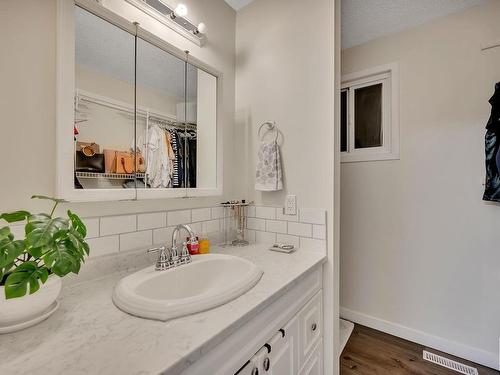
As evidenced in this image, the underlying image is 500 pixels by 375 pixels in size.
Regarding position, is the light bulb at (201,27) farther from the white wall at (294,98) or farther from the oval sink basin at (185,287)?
the oval sink basin at (185,287)

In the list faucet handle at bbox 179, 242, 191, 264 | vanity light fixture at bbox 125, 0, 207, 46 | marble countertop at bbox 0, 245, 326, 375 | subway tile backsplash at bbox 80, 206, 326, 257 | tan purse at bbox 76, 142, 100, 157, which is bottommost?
marble countertop at bbox 0, 245, 326, 375

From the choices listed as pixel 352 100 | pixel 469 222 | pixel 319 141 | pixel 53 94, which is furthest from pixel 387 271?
pixel 53 94

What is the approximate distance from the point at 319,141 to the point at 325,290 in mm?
825

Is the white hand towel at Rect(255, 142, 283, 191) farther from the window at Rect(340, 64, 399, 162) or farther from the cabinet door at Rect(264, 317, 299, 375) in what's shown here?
the window at Rect(340, 64, 399, 162)

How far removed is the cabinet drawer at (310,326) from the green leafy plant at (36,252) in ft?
2.99

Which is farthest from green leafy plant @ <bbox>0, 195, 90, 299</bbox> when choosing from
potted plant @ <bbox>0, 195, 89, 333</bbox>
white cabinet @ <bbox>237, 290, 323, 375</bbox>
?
white cabinet @ <bbox>237, 290, 323, 375</bbox>

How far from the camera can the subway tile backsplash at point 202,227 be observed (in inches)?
38.4

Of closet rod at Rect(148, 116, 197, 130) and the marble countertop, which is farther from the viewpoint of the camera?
closet rod at Rect(148, 116, 197, 130)

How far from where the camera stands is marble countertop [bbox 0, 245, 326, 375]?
49 centimetres

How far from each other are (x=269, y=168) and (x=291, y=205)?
259mm

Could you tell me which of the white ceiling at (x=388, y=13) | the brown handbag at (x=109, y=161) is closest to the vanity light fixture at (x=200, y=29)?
the brown handbag at (x=109, y=161)

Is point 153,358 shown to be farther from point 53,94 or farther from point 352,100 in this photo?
point 352,100

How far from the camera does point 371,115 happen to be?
2086mm

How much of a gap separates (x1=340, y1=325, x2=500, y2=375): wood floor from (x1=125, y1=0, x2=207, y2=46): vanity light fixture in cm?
224
